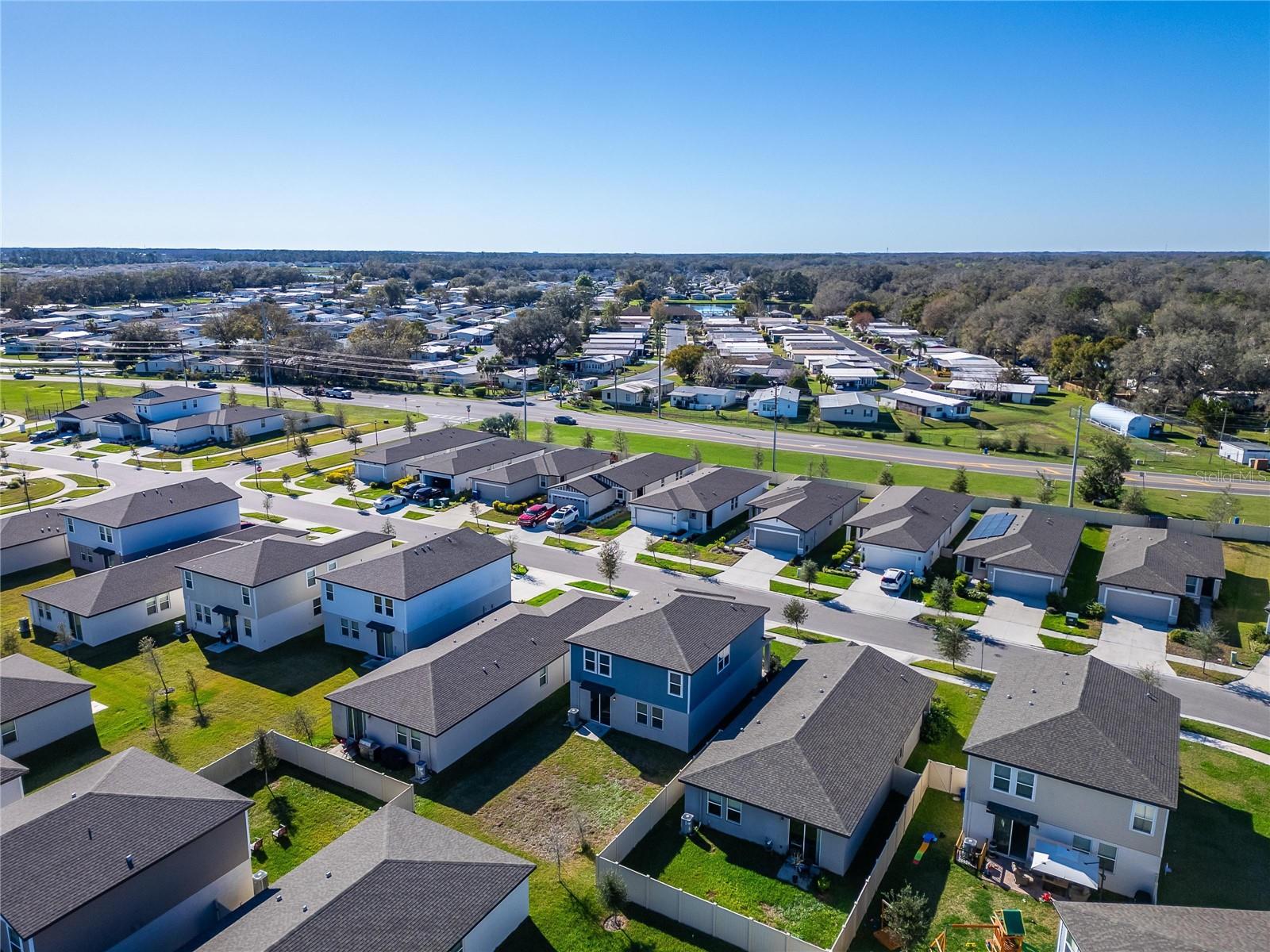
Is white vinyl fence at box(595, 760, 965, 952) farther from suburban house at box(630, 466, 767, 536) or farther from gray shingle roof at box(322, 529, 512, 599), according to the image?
suburban house at box(630, 466, 767, 536)

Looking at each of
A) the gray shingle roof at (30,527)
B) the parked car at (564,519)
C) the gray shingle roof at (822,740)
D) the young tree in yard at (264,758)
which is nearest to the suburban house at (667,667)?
the gray shingle roof at (822,740)

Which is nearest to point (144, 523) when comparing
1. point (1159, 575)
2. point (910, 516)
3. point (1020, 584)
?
point (910, 516)

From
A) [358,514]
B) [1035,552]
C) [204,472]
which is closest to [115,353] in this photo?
[204,472]

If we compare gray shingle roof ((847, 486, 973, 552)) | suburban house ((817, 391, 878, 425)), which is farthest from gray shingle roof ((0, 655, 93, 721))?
suburban house ((817, 391, 878, 425))

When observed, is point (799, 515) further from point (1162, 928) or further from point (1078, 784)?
point (1162, 928)

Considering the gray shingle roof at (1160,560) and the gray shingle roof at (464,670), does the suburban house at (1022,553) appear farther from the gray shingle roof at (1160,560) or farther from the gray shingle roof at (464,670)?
the gray shingle roof at (464,670)
